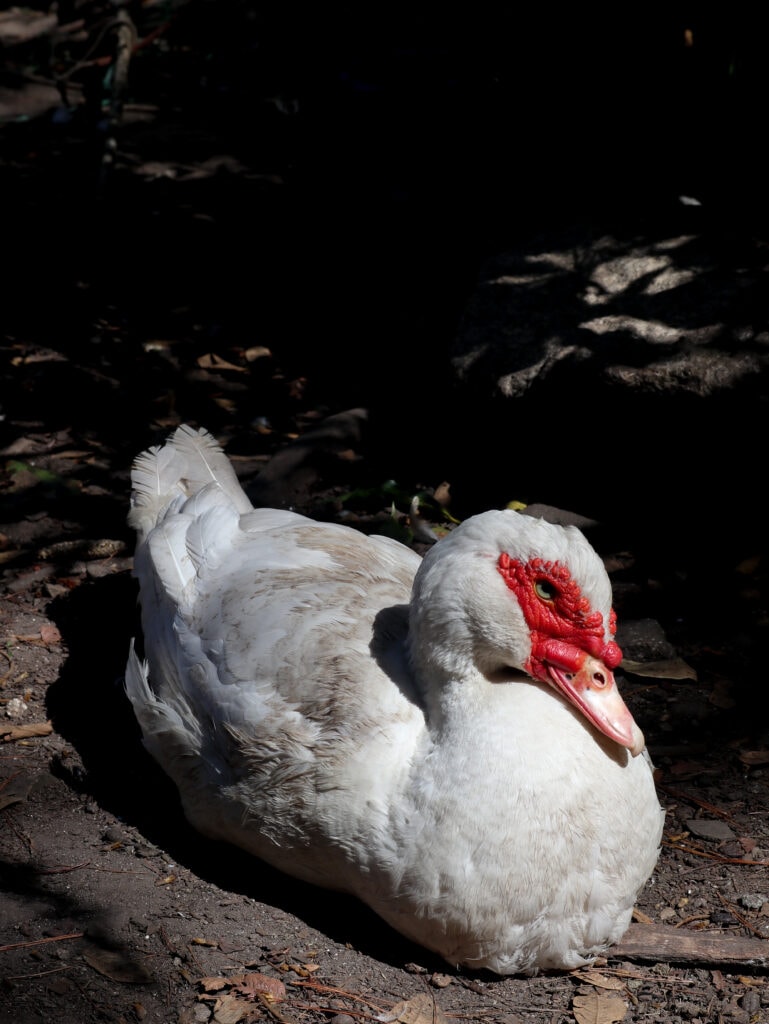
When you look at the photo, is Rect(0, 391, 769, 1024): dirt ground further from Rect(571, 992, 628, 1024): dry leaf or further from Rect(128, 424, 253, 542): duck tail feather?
Rect(128, 424, 253, 542): duck tail feather

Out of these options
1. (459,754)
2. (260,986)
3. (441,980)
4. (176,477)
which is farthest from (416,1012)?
(176,477)

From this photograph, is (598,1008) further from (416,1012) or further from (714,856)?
(714,856)

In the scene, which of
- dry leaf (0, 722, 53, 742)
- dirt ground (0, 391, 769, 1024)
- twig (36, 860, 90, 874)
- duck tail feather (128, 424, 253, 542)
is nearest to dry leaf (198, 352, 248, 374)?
duck tail feather (128, 424, 253, 542)

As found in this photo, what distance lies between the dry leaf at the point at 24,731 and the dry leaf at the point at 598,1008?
83.1 inches

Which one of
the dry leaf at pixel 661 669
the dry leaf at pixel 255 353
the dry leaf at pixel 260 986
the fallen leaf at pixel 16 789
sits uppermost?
the dry leaf at pixel 661 669

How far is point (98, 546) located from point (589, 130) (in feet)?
12.6

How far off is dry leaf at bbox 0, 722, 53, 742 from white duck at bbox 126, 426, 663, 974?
932 mm

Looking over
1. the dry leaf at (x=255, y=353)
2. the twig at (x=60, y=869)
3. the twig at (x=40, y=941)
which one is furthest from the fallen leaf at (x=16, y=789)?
the dry leaf at (x=255, y=353)

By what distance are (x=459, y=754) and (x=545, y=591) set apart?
472 millimetres

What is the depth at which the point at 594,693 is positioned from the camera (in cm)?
287

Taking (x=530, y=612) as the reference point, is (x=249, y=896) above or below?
below

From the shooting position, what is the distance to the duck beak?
2.83m

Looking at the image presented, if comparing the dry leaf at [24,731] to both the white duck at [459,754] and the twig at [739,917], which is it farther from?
the twig at [739,917]

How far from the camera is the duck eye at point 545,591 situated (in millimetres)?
2797
